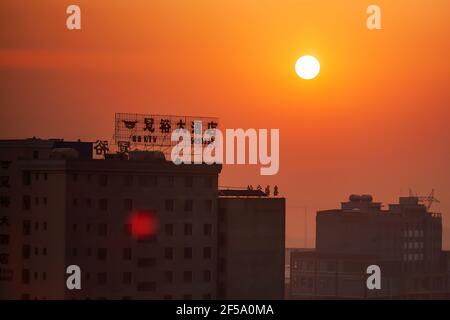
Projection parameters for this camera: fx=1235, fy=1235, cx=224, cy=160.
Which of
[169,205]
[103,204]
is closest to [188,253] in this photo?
[169,205]

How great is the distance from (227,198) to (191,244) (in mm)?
6091

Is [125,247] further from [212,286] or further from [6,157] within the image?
[6,157]

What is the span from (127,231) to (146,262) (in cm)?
349

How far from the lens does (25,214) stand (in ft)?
394

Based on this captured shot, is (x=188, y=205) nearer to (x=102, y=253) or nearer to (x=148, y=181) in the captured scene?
(x=148, y=181)

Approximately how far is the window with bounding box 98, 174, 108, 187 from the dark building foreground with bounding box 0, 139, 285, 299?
9 cm

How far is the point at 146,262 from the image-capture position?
117125mm

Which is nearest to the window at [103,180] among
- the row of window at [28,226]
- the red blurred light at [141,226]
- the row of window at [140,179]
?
the row of window at [140,179]

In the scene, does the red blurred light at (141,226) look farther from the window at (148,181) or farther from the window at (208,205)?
the window at (208,205)

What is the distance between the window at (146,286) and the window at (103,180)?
32.4 feet

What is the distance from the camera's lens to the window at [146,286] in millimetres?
115438
